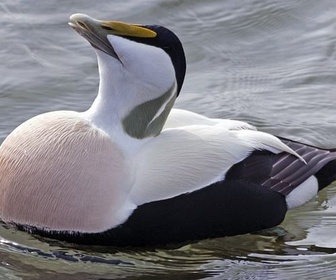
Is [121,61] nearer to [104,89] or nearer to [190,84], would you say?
[104,89]

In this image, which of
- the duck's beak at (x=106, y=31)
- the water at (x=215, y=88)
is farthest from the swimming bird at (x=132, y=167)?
the water at (x=215, y=88)

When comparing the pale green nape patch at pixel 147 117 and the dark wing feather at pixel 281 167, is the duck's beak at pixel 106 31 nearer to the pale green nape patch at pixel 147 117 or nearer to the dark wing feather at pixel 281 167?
the pale green nape patch at pixel 147 117

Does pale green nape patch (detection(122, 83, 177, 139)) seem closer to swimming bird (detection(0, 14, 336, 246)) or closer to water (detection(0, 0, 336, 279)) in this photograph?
swimming bird (detection(0, 14, 336, 246))

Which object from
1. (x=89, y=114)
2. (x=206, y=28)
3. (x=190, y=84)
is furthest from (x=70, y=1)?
(x=89, y=114)

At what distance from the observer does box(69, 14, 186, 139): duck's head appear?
5352 millimetres

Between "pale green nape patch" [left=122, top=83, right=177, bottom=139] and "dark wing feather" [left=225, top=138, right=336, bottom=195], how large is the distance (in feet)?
1.41

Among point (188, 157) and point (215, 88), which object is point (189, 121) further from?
point (215, 88)

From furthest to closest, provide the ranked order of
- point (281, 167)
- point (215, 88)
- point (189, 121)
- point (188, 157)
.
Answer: point (215, 88) < point (189, 121) < point (281, 167) < point (188, 157)

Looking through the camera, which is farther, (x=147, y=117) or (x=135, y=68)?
(x=147, y=117)

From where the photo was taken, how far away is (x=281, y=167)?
584 centimetres

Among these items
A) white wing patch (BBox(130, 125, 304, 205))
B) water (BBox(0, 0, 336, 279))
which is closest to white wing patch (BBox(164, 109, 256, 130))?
white wing patch (BBox(130, 125, 304, 205))

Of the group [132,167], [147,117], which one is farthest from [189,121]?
[132,167]

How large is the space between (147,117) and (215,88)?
2.29m

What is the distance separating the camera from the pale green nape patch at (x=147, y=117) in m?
5.54
